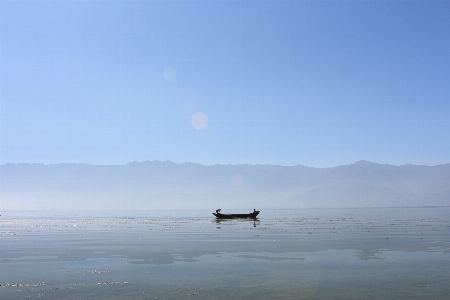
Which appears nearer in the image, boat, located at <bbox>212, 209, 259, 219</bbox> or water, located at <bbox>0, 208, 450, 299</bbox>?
water, located at <bbox>0, 208, 450, 299</bbox>

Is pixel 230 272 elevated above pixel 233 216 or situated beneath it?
situated beneath

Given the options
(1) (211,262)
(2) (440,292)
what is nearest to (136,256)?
(1) (211,262)

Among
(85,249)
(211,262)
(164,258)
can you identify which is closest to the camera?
(211,262)

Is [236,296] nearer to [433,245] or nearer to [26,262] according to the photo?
[26,262]

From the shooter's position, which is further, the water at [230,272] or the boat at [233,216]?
the boat at [233,216]

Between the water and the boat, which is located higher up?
the boat

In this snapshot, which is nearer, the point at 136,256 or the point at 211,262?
the point at 211,262

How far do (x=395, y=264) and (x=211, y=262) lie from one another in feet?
44.5

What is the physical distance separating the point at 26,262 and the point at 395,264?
1106 inches

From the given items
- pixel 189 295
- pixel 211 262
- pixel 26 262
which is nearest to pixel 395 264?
pixel 211 262

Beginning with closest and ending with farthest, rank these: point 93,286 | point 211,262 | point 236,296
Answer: point 236,296, point 93,286, point 211,262

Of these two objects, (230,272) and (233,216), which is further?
(233,216)

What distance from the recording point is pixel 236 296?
21.2 m

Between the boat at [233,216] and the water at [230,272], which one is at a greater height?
the boat at [233,216]
